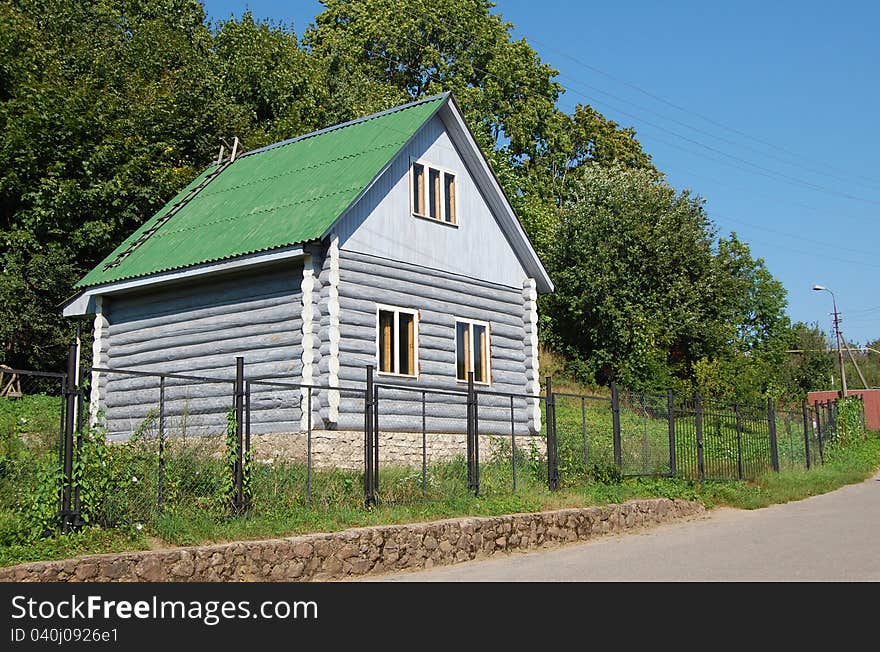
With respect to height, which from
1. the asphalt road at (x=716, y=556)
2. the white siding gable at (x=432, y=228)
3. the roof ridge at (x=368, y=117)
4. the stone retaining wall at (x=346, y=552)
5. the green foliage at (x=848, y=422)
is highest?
the roof ridge at (x=368, y=117)

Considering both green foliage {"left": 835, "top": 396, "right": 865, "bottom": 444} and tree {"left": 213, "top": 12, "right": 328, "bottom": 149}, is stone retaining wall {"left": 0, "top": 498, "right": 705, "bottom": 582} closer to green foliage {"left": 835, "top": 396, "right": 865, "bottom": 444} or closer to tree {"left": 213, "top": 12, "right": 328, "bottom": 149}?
green foliage {"left": 835, "top": 396, "right": 865, "bottom": 444}

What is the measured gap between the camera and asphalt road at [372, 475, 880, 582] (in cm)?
1092

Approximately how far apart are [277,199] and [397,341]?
156 inches

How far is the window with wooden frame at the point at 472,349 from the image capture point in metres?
20.3

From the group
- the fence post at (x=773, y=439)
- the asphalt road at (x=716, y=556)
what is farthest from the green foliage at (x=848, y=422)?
the asphalt road at (x=716, y=556)

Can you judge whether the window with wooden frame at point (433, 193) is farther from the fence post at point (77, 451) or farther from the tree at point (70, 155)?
the tree at point (70, 155)

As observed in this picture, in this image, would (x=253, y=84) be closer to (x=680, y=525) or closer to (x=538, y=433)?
(x=538, y=433)

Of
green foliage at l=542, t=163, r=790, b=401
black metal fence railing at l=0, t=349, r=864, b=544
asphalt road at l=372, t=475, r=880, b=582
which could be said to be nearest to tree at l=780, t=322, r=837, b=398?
green foliage at l=542, t=163, r=790, b=401

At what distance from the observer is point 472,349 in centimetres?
2066

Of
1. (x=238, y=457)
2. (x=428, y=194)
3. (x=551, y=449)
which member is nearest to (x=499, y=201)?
(x=428, y=194)

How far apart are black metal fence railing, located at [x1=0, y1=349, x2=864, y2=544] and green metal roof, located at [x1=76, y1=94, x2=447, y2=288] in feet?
8.12

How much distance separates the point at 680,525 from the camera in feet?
58.4

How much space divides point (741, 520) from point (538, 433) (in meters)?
5.28

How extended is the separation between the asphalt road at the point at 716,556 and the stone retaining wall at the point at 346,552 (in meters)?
0.28
